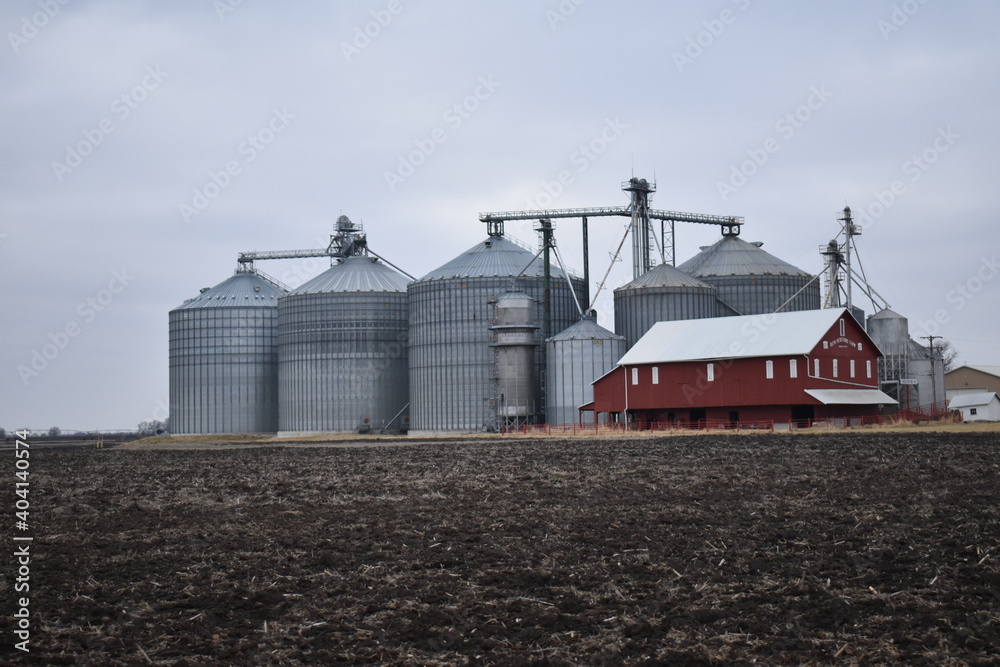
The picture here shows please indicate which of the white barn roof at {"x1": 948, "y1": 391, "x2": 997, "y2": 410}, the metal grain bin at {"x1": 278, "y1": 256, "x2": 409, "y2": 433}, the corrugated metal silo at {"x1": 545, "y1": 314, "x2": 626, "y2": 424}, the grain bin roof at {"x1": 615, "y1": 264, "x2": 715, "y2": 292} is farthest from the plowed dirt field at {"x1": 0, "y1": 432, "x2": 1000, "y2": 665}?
the white barn roof at {"x1": 948, "y1": 391, "x2": 997, "y2": 410}

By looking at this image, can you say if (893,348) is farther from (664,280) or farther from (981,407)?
(664,280)

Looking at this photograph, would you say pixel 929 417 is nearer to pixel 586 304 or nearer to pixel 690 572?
pixel 586 304

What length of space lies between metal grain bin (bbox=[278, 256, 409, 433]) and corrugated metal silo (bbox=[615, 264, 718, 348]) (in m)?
17.7

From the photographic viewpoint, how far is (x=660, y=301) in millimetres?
77375

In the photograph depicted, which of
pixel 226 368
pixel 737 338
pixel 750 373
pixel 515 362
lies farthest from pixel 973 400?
pixel 226 368

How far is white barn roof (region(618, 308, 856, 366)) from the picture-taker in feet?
207

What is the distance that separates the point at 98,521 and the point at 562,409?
172ft

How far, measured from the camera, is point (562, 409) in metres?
72.4

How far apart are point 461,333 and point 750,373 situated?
22723 millimetres

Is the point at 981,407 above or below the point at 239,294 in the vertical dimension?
below

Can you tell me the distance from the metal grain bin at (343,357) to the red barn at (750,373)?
20.2 metres

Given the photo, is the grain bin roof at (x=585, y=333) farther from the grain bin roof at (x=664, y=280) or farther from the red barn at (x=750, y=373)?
the grain bin roof at (x=664, y=280)

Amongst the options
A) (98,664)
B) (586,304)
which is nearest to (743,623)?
(98,664)

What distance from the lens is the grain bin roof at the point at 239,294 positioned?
9131 centimetres
